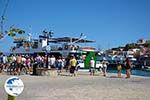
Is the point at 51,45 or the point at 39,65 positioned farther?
the point at 51,45

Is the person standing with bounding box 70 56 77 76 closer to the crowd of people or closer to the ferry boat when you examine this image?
the crowd of people

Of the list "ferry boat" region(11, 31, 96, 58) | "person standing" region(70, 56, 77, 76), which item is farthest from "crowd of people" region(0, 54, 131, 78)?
"ferry boat" region(11, 31, 96, 58)

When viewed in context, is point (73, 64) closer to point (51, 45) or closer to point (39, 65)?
point (39, 65)

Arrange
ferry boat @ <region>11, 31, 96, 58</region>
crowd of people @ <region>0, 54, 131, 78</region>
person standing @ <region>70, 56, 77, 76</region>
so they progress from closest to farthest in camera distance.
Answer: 1. person standing @ <region>70, 56, 77, 76</region>
2. crowd of people @ <region>0, 54, 131, 78</region>
3. ferry boat @ <region>11, 31, 96, 58</region>

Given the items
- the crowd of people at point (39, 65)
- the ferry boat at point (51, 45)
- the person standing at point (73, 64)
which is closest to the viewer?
the person standing at point (73, 64)

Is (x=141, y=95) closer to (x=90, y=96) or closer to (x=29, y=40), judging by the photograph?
(x=90, y=96)

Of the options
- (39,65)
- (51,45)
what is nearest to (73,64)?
(39,65)

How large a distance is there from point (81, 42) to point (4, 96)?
58988 millimetres

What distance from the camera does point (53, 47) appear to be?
213 feet

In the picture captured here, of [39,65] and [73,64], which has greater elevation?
[39,65]

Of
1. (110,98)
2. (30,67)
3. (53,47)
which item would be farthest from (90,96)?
(53,47)

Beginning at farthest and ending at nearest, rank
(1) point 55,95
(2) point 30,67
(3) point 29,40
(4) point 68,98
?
(3) point 29,40 → (2) point 30,67 → (1) point 55,95 → (4) point 68,98

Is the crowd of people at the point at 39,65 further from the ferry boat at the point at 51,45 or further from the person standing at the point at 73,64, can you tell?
the ferry boat at the point at 51,45

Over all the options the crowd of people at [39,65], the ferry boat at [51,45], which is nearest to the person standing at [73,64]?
the crowd of people at [39,65]
